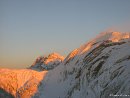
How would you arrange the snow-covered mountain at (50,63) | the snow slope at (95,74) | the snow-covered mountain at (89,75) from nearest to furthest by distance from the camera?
1. the snow slope at (95,74)
2. the snow-covered mountain at (89,75)
3. the snow-covered mountain at (50,63)

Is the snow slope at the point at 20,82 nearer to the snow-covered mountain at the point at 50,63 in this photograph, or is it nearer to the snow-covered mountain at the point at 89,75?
the snow-covered mountain at the point at 89,75

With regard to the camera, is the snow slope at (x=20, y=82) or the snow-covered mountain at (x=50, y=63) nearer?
the snow slope at (x=20, y=82)

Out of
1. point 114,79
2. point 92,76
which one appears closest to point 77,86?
point 92,76

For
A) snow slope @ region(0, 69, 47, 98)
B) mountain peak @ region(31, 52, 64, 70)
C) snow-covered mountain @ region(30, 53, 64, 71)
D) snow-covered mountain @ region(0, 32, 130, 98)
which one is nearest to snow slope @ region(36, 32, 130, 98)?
snow-covered mountain @ region(0, 32, 130, 98)

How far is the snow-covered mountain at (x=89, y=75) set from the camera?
2689 centimetres

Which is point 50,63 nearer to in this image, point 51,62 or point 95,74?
point 51,62

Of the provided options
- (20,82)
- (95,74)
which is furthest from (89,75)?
(20,82)

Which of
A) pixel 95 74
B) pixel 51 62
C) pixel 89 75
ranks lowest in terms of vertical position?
pixel 51 62

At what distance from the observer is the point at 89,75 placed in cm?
3641

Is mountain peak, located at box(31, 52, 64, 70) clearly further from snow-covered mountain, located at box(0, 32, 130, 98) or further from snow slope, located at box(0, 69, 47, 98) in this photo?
snow-covered mountain, located at box(0, 32, 130, 98)

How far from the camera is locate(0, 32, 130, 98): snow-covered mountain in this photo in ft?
88.2

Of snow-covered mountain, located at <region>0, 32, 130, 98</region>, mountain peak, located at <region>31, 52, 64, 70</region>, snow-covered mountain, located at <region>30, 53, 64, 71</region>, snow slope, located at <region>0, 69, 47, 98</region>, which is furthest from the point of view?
mountain peak, located at <region>31, 52, 64, 70</region>

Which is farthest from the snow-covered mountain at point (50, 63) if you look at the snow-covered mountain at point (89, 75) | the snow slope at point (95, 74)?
the snow slope at point (95, 74)

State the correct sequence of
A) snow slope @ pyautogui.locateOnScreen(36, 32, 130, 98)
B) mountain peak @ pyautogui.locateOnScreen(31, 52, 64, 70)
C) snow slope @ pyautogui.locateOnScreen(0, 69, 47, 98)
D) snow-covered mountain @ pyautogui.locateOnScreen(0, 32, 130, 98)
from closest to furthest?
1. snow slope @ pyautogui.locateOnScreen(36, 32, 130, 98)
2. snow-covered mountain @ pyautogui.locateOnScreen(0, 32, 130, 98)
3. snow slope @ pyautogui.locateOnScreen(0, 69, 47, 98)
4. mountain peak @ pyautogui.locateOnScreen(31, 52, 64, 70)
